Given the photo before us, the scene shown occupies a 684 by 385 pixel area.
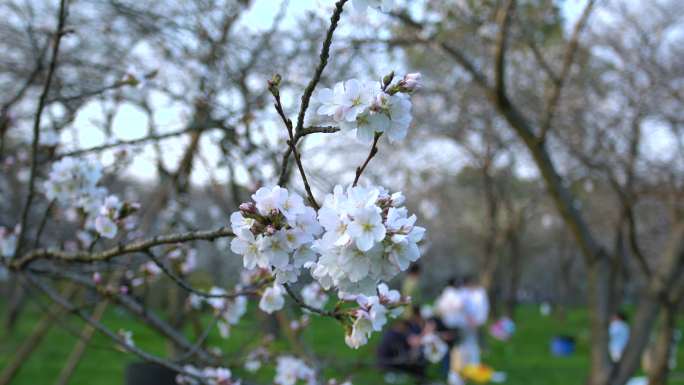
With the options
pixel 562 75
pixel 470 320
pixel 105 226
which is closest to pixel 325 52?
pixel 105 226

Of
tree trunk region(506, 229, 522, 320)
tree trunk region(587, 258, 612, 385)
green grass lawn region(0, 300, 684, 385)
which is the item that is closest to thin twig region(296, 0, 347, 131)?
green grass lawn region(0, 300, 684, 385)

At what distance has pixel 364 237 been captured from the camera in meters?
1.04

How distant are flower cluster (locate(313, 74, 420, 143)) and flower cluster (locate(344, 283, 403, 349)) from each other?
0.35 metres

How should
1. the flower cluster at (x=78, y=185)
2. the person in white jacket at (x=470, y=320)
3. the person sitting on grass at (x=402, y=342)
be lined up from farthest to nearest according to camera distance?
the person in white jacket at (x=470, y=320), the person sitting on grass at (x=402, y=342), the flower cluster at (x=78, y=185)

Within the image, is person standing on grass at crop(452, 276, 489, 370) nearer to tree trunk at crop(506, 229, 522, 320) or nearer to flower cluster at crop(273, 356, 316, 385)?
flower cluster at crop(273, 356, 316, 385)

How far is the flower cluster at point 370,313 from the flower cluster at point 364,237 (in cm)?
23

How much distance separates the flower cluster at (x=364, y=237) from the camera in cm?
105

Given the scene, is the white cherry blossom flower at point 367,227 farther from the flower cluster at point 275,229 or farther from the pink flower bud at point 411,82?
the pink flower bud at point 411,82

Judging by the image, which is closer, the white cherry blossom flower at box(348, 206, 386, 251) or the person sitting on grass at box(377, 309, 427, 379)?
the white cherry blossom flower at box(348, 206, 386, 251)

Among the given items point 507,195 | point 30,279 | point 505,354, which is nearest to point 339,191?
point 30,279

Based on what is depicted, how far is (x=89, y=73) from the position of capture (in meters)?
4.50

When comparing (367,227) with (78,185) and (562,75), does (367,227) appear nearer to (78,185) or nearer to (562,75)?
(78,185)

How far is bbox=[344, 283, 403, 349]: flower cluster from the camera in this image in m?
1.33

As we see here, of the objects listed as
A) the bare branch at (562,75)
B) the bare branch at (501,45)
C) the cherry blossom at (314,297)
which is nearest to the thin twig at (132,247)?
the cherry blossom at (314,297)
